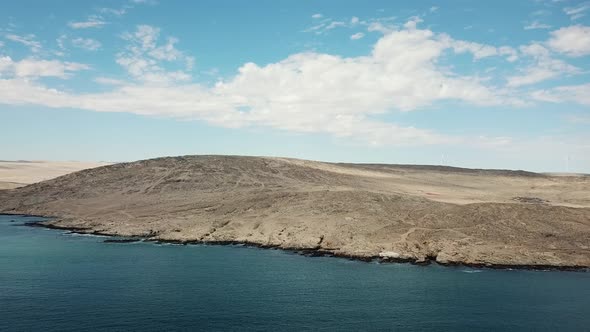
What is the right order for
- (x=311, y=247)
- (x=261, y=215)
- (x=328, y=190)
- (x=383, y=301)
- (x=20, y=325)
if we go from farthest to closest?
(x=328, y=190), (x=261, y=215), (x=311, y=247), (x=383, y=301), (x=20, y=325)

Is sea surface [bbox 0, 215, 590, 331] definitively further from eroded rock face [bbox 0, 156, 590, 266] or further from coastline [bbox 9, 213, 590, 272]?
eroded rock face [bbox 0, 156, 590, 266]

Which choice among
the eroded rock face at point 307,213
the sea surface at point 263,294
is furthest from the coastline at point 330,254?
the sea surface at point 263,294

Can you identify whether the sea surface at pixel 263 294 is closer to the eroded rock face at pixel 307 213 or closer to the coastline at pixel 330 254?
the coastline at pixel 330 254

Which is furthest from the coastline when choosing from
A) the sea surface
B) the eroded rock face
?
the sea surface

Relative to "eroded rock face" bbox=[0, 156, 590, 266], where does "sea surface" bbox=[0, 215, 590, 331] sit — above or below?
below

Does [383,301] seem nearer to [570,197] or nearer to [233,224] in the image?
[233,224]

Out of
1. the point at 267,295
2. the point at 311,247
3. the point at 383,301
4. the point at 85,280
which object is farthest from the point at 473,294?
the point at 85,280
